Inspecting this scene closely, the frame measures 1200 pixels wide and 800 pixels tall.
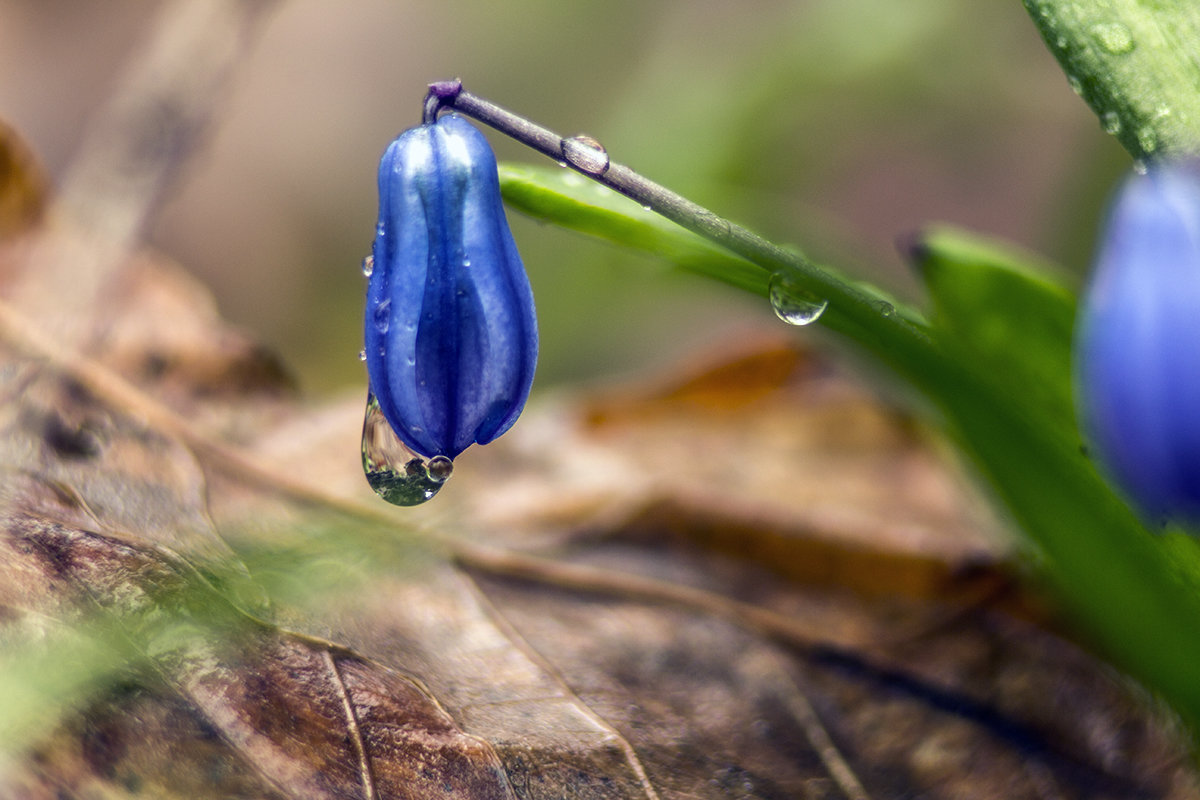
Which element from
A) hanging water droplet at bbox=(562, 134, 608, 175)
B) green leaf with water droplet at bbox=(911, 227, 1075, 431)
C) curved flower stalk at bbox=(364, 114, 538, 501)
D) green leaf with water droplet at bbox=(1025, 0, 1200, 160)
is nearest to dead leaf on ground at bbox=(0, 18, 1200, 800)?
curved flower stalk at bbox=(364, 114, 538, 501)

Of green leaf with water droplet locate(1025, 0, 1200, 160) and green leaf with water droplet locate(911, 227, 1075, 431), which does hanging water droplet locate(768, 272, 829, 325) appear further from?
green leaf with water droplet locate(1025, 0, 1200, 160)

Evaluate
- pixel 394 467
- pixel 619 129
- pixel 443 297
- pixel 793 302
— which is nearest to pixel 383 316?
pixel 443 297

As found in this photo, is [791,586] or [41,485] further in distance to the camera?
[791,586]

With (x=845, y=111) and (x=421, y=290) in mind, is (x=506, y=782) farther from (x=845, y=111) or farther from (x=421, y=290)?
(x=845, y=111)

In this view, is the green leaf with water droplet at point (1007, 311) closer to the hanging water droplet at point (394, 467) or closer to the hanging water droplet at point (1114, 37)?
the hanging water droplet at point (1114, 37)

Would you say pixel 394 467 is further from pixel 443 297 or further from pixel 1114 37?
pixel 1114 37

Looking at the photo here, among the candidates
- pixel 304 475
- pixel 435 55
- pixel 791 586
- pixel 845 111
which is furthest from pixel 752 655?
pixel 435 55
